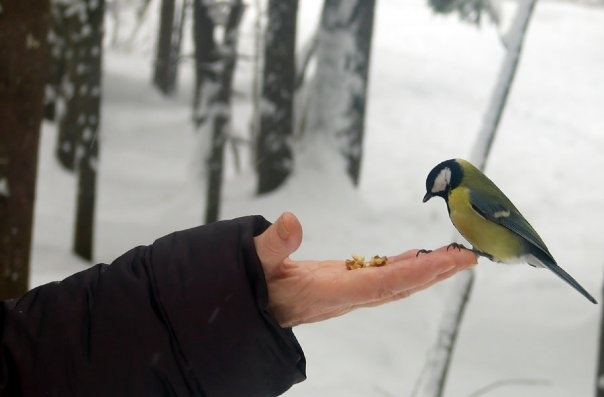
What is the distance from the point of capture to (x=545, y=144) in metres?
4.41

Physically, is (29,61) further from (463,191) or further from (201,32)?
(201,32)

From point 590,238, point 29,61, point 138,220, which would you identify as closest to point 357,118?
point 138,220

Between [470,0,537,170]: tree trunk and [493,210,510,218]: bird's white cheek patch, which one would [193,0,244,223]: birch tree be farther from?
[493,210,510,218]: bird's white cheek patch

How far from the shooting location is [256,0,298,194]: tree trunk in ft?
17.0

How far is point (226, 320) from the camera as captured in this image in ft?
3.35

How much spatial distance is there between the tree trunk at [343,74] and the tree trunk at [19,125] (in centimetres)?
283

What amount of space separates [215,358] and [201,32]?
381 centimetres

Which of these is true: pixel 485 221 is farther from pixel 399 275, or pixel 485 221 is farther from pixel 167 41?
pixel 167 41

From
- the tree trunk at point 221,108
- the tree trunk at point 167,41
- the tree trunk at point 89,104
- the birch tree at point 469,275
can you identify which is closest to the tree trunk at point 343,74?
the tree trunk at point 221,108

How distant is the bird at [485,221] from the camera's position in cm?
115

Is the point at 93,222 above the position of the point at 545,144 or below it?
below

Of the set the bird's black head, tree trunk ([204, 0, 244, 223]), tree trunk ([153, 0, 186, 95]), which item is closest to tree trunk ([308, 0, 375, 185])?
tree trunk ([204, 0, 244, 223])

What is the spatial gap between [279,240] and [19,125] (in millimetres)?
1758

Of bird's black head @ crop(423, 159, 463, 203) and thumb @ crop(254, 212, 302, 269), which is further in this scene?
bird's black head @ crop(423, 159, 463, 203)
